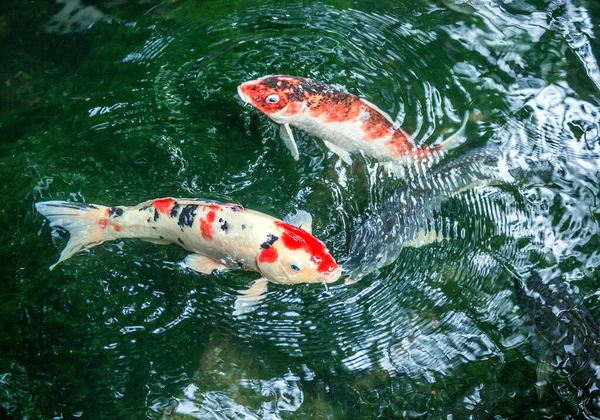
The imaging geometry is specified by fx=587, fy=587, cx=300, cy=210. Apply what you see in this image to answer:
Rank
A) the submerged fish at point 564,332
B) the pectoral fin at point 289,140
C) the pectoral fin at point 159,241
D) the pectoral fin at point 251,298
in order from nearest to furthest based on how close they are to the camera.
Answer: the submerged fish at point 564,332
the pectoral fin at point 251,298
the pectoral fin at point 159,241
the pectoral fin at point 289,140

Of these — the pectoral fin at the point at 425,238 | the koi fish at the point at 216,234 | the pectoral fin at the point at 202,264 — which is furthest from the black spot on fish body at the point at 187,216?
the pectoral fin at the point at 425,238

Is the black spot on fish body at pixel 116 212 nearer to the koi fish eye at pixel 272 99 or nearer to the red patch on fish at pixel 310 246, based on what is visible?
the red patch on fish at pixel 310 246

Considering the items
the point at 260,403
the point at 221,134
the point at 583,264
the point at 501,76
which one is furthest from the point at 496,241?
the point at 221,134

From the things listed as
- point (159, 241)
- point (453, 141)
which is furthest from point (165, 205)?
point (453, 141)

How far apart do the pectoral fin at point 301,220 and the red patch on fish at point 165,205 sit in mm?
700

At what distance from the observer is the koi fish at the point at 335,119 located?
12.6 feet

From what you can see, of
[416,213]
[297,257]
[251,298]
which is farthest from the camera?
[416,213]

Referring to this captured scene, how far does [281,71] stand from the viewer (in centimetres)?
435

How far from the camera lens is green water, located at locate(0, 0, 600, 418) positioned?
3.25m

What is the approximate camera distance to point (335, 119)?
3854 mm

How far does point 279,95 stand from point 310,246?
1205mm

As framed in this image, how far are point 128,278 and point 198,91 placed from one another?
1519 millimetres

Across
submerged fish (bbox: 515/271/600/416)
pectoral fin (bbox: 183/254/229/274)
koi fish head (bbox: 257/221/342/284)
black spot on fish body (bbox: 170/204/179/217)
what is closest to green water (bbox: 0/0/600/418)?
submerged fish (bbox: 515/271/600/416)

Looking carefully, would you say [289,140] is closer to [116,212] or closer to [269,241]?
[269,241]
